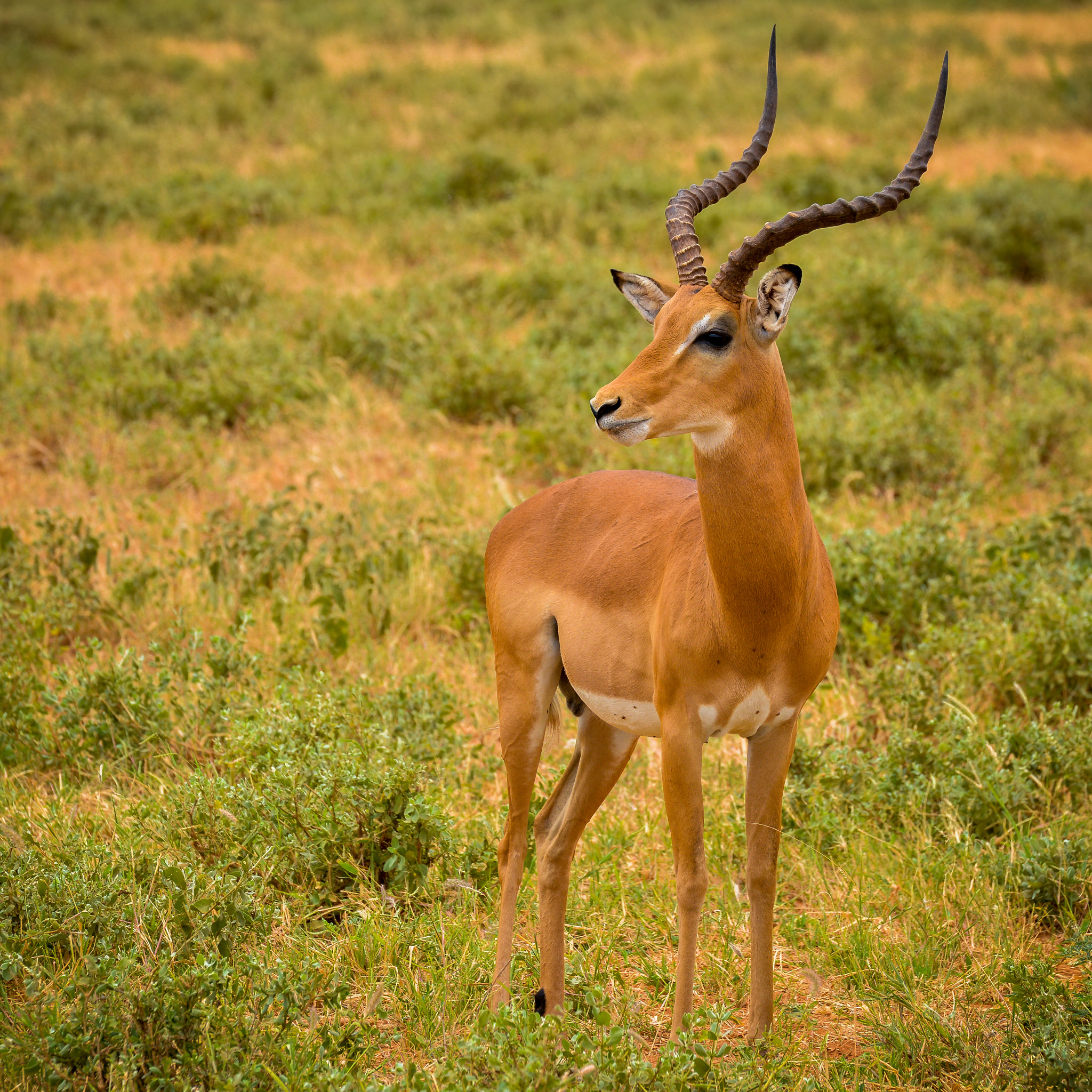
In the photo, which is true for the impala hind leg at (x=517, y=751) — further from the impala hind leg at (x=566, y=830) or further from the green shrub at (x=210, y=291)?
the green shrub at (x=210, y=291)

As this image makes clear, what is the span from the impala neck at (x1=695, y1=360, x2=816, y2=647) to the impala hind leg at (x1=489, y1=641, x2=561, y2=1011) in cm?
74

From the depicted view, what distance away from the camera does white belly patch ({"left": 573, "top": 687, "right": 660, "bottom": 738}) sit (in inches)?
125

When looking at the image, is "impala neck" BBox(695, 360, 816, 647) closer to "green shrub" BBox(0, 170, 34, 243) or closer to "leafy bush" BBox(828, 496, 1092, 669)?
"leafy bush" BBox(828, 496, 1092, 669)

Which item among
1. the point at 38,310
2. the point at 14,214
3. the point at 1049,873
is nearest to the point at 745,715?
the point at 1049,873

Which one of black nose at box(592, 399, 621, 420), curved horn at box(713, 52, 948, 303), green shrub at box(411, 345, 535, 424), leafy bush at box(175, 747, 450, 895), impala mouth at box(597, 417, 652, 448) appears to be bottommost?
leafy bush at box(175, 747, 450, 895)

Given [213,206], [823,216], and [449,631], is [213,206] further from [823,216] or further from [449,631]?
[823,216]

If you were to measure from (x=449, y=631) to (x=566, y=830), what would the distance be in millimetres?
2270

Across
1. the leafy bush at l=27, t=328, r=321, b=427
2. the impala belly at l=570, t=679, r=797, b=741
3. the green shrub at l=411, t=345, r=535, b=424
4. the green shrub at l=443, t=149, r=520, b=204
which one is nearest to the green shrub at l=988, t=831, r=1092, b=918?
the impala belly at l=570, t=679, r=797, b=741

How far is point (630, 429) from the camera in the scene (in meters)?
2.75

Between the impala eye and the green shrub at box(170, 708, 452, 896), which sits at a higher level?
the impala eye

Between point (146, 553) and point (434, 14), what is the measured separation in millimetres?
21287

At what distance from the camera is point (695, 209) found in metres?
3.14

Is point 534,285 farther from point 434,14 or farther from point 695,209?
point 434,14

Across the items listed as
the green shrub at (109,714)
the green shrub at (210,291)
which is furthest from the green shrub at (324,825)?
the green shrub at (210,291)
